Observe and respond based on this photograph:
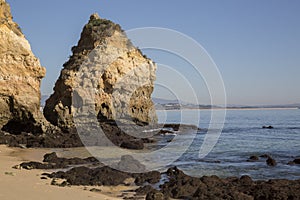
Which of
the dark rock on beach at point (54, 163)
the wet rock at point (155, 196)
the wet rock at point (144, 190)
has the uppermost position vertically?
the dark rock on beach at point (54, 163)

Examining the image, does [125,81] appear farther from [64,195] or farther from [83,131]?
[64,195]

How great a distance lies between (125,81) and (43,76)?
8488 millimetres

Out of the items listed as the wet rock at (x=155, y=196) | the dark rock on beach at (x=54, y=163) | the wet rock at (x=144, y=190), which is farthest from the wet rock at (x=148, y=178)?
the dark rock on beach at (x=54, y=163)

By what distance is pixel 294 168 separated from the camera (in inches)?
607

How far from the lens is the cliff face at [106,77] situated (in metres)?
27.5

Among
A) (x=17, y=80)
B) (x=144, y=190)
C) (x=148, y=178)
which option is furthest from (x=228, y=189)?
(x=17, y=80)

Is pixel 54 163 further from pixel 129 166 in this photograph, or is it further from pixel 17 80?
pixel 17 80

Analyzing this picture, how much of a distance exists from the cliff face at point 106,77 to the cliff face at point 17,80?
3157mm

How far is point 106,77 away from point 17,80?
8.33m

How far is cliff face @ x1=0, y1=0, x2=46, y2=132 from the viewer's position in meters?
21.4

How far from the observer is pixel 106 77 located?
28.8 meters

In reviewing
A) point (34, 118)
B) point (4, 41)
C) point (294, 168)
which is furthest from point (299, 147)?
point (4, 41)

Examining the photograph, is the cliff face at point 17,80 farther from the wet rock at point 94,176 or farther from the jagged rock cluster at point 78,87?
the wet rock at point 94,176

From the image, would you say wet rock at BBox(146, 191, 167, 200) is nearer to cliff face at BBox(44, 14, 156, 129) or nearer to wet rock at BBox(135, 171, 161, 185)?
wet rock at BBox(135, 171, 161, 185)
